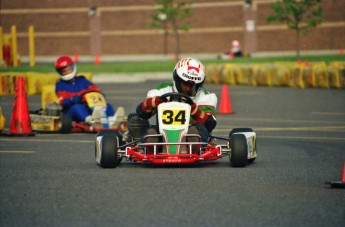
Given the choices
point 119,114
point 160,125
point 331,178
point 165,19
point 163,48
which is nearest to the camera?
point 331,178

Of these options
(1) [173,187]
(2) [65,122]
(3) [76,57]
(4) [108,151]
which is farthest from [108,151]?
(3) [76,57]

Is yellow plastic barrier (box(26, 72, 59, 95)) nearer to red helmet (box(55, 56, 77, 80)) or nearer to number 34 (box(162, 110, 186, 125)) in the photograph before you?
red helmet (box(55, 56, 77, 80))

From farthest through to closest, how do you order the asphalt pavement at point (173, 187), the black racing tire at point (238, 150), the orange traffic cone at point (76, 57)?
the orange traffic cone at point (76, 57)
the black racing tire at point (238, 150)
the asphalt pavement at point (173, 187)

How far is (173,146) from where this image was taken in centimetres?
1116

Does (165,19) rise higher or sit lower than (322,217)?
higher

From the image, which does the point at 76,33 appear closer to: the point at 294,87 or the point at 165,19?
the point at 165,19

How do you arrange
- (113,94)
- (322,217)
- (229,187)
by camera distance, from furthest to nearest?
(113,94) → (229,187) → (322,217)

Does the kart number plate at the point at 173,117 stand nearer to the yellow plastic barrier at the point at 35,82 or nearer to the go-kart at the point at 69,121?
the go-kart at the point at 69,121

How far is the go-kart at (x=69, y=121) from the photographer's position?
17.0 metres

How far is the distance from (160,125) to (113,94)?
17109 mm

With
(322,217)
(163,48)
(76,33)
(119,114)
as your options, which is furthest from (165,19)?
(322,217)

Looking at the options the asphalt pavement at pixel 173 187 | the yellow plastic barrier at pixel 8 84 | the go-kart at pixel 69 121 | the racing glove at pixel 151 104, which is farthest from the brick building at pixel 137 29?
the racing glove at pixel 151 104

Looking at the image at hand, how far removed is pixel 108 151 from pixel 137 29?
5603 centimetres

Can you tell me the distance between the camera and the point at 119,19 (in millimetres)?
67375
